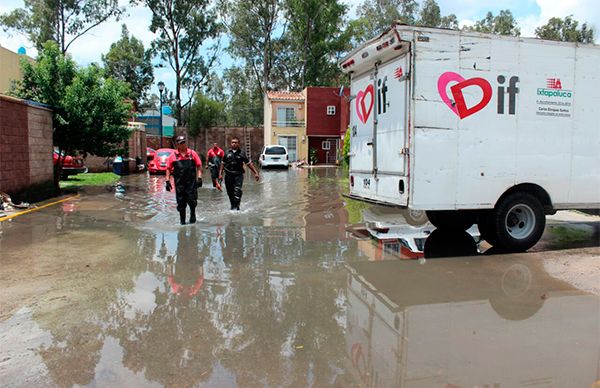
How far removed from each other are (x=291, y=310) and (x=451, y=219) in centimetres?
441

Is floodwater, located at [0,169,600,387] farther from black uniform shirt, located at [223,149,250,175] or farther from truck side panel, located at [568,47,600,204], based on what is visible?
black uniform shirt, located at [223,149,250,175]

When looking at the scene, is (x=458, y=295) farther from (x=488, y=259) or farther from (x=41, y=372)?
(x=41, y=372)

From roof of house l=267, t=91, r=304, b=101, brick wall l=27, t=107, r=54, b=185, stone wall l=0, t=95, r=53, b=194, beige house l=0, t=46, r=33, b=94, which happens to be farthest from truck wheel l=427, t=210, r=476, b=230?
roof of house l=267, t=91, r=304, b=101

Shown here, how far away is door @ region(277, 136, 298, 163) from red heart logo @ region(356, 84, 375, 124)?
3642 cm

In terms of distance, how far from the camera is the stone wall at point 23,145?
11.6m

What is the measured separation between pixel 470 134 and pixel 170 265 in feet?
15.6

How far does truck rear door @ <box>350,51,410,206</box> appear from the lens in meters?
7.07

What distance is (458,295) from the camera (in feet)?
17.7

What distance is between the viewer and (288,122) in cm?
4506

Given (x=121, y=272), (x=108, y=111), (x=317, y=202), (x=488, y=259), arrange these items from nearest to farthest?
(x=121, y=272), (x=488, y=259), (x=317, y=202), (x=108, y=111)

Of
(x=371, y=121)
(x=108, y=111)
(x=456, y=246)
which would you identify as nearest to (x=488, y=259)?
(x=456, y=246)

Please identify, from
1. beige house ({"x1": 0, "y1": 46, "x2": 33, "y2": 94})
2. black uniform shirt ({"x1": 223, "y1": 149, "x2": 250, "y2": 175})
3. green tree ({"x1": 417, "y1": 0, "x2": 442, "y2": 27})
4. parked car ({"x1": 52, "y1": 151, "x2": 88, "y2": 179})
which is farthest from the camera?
green tree ({"x1": 417, "y1": 0, "x2": 442, "y2": 27})

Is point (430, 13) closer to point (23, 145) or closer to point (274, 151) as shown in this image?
point (274, 151)

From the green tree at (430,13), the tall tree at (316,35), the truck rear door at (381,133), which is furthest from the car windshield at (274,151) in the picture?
the green tree at (430,13)
